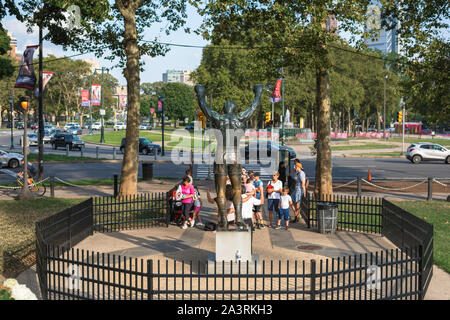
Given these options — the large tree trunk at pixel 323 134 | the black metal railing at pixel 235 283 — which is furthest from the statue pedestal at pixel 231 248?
the large tree trunk at pixel 323 134

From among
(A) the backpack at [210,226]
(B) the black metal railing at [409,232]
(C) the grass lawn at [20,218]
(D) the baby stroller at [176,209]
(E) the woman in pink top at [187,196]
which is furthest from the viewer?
(D) the baby stroller at [176,209]

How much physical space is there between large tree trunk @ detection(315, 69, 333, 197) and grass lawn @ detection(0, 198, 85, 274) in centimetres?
911

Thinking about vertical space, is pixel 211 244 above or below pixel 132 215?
below

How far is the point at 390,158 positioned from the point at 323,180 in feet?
93.7

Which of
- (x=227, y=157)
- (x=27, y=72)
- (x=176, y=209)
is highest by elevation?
(x=27, y=72)

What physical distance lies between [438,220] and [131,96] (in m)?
11.0

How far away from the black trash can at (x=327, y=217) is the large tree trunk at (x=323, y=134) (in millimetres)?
4145

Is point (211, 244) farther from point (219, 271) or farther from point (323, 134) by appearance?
point (323, 134)

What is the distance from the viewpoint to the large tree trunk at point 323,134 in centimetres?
1823

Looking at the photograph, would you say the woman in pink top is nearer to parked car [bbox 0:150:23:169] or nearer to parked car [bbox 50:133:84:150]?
parked car [bbox 0:150:23:169]

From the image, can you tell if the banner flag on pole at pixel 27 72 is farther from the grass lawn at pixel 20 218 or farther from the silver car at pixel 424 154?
the silver car at pixel 424 154

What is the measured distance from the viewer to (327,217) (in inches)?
553

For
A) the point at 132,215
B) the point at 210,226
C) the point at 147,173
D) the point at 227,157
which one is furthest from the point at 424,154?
the point at 227,157

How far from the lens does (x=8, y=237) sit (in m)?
13.1
